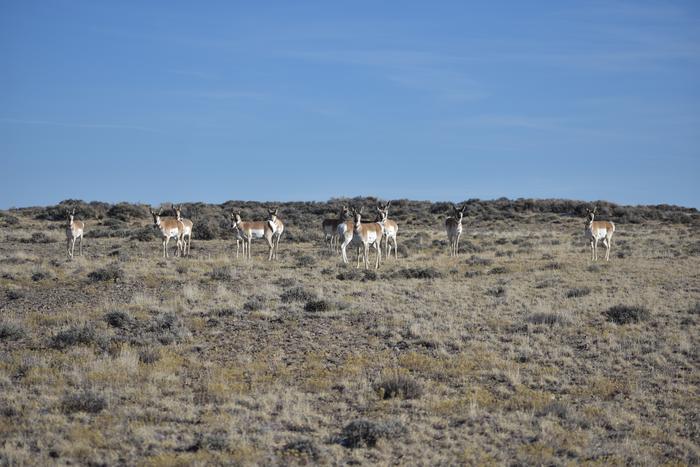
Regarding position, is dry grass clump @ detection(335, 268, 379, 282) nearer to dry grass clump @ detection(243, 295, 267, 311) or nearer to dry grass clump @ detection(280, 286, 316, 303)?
dry grass clump @ detection(280, 286, 316, 303)

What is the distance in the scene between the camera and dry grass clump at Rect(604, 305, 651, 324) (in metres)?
16.3

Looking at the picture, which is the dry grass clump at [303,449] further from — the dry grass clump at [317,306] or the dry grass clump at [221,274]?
the dry grass clump at [221,274]

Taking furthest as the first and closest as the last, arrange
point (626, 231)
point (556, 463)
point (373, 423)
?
point (626, 231) < point (373, 423) < point (556, 463)

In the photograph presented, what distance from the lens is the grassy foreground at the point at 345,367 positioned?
28.2 feet

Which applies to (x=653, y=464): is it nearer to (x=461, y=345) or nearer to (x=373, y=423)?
(x=373, y=423)

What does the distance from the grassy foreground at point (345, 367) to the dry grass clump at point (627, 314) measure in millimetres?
51

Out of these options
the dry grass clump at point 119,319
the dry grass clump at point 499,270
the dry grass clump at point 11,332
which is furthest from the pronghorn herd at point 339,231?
the dry grass clump at point 11,332

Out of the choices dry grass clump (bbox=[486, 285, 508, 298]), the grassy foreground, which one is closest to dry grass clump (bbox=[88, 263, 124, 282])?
the grassy foreground

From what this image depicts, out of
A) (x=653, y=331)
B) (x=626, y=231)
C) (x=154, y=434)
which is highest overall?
(x=626, y=231)

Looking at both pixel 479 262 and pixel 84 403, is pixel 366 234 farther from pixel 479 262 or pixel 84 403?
pixel 84 403

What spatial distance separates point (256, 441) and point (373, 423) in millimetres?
1616

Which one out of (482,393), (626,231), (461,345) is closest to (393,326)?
(461,345)

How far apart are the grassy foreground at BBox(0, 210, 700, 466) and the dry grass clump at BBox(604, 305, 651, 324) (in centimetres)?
5

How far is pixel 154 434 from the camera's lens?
866 centimetres
